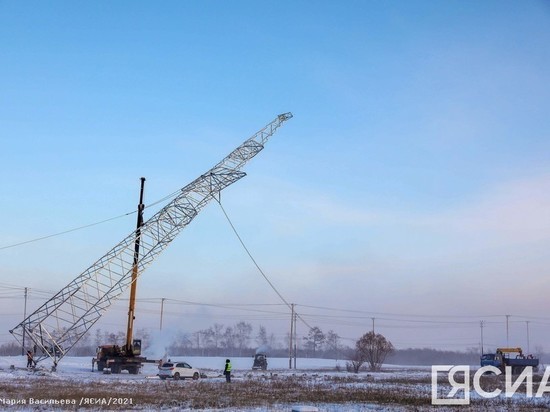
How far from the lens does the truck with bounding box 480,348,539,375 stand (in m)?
67.0

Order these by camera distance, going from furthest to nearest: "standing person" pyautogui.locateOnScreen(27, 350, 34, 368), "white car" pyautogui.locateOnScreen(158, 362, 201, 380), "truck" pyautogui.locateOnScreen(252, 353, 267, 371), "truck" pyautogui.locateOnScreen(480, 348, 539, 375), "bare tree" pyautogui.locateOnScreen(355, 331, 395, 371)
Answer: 1. "bare tree" pyautogui.locateOnScreen(355, 331, 395, 371)
2. "truck" pyautogui.locateOnScreen(252, 353, 267, 371)
3. "truck" pyautogui.locateOnScreen(480, 348, 539, 375)
4. "standing person" pyautogui.locateOnScreen(27, 350, 34, 368)
5. "white car" pyautogui.locateOnScreen(158, 362, 201, 380)

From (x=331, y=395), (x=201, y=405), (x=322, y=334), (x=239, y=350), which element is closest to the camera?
(x=201, y=405)

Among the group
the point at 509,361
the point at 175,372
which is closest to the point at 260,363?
the point at 509,361

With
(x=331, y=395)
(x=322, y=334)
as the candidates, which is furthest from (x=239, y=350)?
(x=331, y=395)

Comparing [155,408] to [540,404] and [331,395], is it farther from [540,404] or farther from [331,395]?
[540,404]

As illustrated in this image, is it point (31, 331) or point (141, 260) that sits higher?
point (141, 260)

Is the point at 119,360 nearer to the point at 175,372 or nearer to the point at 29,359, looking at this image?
the point at 29,359

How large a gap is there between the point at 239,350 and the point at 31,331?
14953 centimetres

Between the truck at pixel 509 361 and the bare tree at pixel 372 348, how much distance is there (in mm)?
12034

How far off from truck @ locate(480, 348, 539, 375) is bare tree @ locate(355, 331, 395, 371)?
12034 mm

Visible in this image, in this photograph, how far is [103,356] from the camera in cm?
5312

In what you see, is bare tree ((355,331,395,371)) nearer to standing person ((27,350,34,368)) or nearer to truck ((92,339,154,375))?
truck ((92,339,154,375))

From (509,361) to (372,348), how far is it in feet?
57.1

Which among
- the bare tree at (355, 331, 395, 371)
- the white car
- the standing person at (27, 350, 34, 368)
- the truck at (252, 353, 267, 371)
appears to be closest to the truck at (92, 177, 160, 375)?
the standing person at (27, 350, 34, 368)
